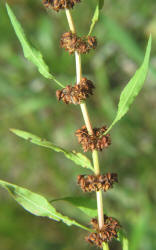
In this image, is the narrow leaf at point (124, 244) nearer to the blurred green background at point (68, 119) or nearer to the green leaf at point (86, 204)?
the green leaf at point (86, 204)

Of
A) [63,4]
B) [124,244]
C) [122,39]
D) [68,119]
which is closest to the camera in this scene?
[63,4]

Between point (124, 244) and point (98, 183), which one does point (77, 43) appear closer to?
point (98, 183)

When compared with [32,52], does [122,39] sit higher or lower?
higher

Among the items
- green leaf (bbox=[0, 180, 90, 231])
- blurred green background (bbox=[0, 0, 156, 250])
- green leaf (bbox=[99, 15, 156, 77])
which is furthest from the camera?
blurred green background (bbox=[0, 0, 156, 250])

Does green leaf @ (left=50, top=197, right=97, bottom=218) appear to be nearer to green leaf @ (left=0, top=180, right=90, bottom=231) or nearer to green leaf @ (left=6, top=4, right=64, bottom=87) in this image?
green leaf @ (left=0, top=180, right=90, bottom=231)

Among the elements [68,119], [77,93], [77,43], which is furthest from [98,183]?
[68,119]

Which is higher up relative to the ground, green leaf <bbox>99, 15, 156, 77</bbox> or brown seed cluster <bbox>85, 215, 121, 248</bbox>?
green leaf <bbox>99, 15, 156, 77</bbox>

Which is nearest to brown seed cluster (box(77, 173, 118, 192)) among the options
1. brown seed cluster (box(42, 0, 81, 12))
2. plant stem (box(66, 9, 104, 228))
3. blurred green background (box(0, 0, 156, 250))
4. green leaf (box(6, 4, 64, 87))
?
plant stem (box(66, 9, 104, 228))

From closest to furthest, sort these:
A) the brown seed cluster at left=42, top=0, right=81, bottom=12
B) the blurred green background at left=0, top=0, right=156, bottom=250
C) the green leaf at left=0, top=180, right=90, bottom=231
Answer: the brown seed cluster at left=42, top=0, right=81, bottom=12, the green leaf at left=0, top=180, right=90, bottom=231, the blurred green background at left=0, top=0, right=156, bottom=250
